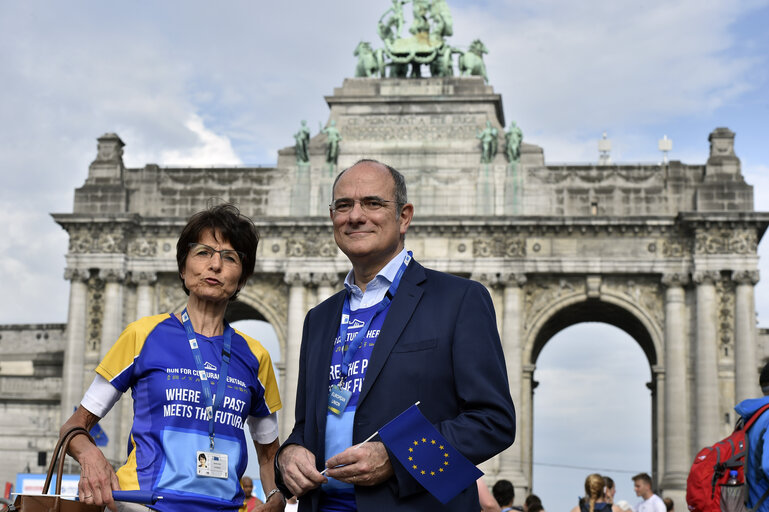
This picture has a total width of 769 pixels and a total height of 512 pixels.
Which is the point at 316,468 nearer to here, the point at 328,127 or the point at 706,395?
the point at 706,395

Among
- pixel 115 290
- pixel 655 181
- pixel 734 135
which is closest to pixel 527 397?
pixel 655 181

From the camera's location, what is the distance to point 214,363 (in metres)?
6.19

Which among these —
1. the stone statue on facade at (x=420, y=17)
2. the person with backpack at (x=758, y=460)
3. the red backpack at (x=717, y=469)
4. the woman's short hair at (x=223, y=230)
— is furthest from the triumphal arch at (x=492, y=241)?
the woman's short hair at (x=223, y=230)

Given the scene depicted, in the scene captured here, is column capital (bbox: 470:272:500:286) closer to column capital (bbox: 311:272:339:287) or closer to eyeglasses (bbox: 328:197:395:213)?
column capital (bbox: 311:272:339:287)

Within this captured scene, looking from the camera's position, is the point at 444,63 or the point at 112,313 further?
the point at 444,63

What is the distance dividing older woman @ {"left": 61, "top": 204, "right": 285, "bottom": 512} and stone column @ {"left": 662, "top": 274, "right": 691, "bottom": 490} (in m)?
32.2

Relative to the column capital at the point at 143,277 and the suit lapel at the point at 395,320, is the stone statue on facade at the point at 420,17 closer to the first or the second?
the column capital at the point at 143,277

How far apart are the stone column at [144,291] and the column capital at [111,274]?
532 millimetres

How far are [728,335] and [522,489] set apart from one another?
8.57 metres

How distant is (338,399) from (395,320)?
0.49 meters

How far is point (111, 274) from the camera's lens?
39625 millimetres

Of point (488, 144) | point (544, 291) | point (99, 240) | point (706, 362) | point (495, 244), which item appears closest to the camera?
point (706, 362)

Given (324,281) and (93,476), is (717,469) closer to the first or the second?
(93,476)

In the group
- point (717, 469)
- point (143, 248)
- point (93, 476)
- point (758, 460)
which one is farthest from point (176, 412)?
point (143, 248)
